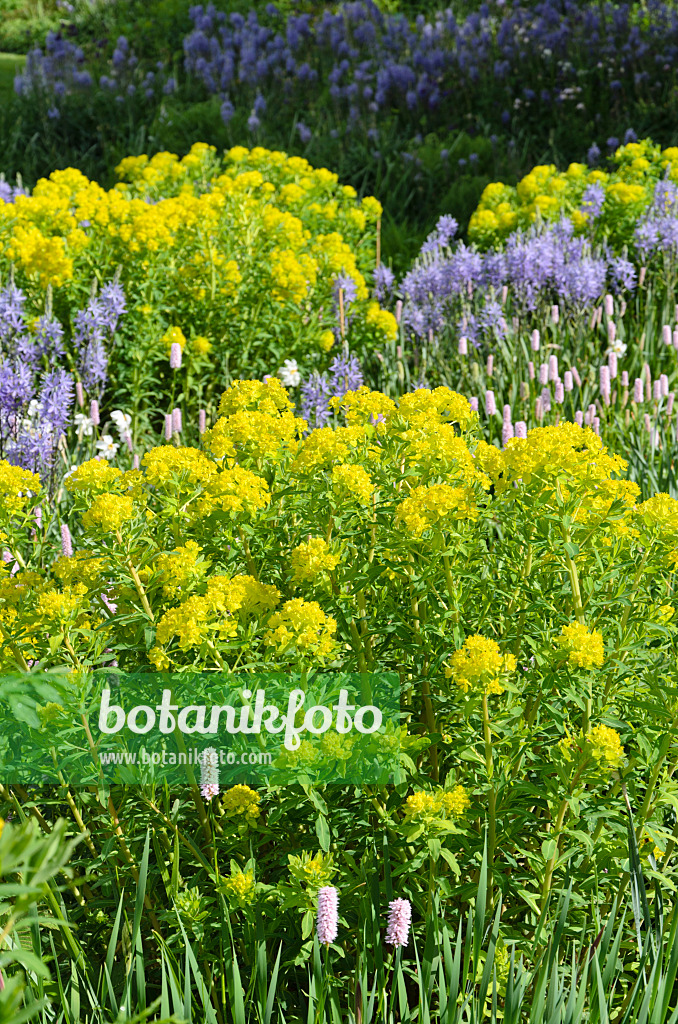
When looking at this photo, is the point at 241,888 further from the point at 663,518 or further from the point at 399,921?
the point at 663,518

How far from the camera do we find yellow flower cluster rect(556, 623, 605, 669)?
1.80m

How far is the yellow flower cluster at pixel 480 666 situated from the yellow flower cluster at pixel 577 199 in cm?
440

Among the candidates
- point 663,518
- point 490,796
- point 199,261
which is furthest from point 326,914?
point 199,261

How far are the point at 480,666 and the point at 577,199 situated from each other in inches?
217

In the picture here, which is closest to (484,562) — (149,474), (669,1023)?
(149,474)

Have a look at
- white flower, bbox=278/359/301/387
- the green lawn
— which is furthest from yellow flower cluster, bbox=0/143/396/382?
the green lawn

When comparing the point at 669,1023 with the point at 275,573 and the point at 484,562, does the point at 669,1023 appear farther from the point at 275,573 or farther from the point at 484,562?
the point at 275,573

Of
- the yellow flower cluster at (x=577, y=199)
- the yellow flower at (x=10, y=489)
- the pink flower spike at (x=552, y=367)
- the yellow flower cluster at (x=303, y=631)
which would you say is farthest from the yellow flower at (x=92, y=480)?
the yellow flower cluster at (x=577, y=199)

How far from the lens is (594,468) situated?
1998mm

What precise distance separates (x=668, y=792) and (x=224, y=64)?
36.5ft

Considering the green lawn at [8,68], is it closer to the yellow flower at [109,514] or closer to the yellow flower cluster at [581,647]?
the yellow flower at [109,514]

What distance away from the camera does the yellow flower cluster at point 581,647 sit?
1798mm

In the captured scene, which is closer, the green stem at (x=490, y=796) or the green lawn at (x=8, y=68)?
the green stem at (x=490, y=796)

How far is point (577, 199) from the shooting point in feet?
21.4
